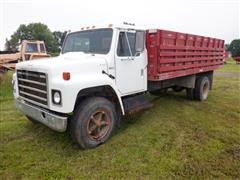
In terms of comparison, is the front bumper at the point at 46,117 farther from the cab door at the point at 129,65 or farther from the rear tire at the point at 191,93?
the rear tire at the point at 191,93

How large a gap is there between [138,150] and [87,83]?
4.93 feet

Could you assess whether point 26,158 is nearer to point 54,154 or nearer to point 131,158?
point 54,154

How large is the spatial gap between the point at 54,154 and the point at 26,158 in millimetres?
455

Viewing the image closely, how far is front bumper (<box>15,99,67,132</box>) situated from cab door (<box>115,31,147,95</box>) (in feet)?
4.73

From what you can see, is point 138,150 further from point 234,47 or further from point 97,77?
point 234,47

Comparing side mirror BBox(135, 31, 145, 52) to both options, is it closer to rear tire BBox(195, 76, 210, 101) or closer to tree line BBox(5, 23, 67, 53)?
rear tire BBox(195, 76, 210, 101)

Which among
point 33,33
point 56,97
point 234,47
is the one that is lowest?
point 56,97

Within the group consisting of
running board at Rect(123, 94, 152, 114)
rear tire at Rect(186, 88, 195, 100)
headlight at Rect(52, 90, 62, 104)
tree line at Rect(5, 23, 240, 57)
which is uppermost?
tree line at Rect(5, 23, 240, 57)

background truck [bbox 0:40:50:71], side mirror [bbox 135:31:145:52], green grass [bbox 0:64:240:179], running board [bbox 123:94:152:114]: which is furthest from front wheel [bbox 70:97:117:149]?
background truck [bbox 0:40:50:71]

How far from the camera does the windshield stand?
173 inches

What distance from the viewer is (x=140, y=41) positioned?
4.76 meters

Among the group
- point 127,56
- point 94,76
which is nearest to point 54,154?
point 94,76

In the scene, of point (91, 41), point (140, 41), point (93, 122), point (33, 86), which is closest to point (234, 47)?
point (140, 41)

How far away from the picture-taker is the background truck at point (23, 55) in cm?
1169
